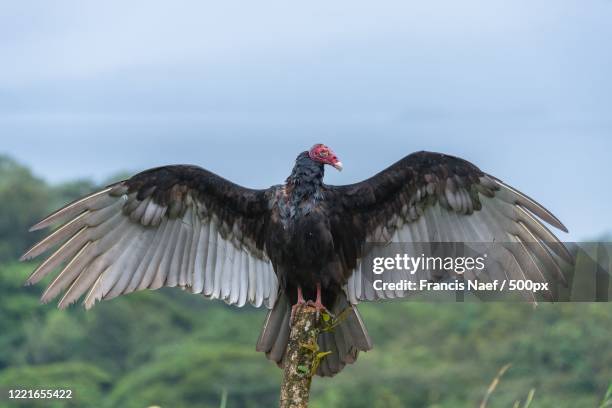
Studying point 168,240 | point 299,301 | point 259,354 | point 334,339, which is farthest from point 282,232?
point 259,354

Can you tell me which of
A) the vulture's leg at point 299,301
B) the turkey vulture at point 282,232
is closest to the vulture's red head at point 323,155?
the turkey vulture at point 282,232

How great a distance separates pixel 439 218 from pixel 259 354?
53.0ft

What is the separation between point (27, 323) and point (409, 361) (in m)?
8.64

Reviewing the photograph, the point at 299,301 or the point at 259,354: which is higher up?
the point at 259,354

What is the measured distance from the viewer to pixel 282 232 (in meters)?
5.50

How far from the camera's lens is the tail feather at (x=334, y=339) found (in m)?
5.69

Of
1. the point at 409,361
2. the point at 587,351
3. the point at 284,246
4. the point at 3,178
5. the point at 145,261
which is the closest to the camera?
the point at 284,246

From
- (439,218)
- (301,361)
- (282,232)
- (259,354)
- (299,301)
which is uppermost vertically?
(259,354)

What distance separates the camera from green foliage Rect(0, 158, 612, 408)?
19344 millimetres

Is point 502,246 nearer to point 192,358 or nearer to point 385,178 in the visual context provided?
point 385,178

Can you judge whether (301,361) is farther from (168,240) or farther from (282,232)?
(168,240)

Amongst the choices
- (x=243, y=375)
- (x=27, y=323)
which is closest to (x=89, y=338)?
(x=27, y=323)

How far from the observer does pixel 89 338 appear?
25.2m

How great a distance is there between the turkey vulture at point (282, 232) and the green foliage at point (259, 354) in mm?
10839
